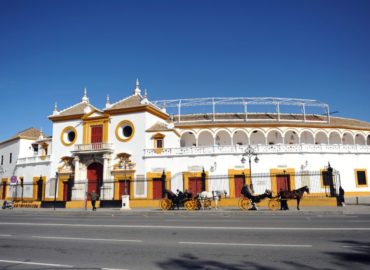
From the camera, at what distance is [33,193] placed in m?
34.8

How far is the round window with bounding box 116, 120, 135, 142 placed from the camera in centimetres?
3247

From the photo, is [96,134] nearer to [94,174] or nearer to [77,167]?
[77,167]

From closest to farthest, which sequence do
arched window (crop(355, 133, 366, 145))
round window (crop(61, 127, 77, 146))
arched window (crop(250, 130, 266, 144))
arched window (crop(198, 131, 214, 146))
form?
round window (crop(61, 127, 77, 146)), arched window (crop(250, 130, 266, 144)), arched window (crop(198, 131, 214, 146)), arched window (crop(355, 133, 366, 145))

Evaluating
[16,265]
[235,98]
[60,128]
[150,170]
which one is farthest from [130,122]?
[16,265]

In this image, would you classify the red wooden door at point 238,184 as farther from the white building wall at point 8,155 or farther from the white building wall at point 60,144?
the white building wall at point 8,155

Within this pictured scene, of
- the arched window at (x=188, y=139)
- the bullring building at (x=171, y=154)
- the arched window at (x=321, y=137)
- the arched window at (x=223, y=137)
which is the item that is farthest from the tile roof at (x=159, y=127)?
the arched window at (x=321, y=137)

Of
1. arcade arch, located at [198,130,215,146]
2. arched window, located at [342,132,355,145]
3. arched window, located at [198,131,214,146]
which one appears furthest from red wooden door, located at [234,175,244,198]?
arched window, located at [342,132,355,145]

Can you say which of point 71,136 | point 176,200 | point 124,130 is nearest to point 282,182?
point 176,200

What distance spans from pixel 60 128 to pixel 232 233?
3049cm

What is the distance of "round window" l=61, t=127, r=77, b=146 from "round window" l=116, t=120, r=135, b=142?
5463 millimetres

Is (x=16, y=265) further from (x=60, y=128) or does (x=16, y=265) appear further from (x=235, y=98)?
(x=235, y=98)

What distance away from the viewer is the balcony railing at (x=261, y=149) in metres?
29.6

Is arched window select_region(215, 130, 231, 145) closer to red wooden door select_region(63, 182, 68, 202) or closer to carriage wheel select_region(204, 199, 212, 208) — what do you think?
carriage wheel select_region(204, 199, 212, 208)

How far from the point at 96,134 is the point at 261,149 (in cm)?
1716
